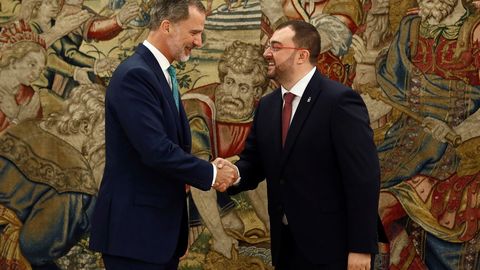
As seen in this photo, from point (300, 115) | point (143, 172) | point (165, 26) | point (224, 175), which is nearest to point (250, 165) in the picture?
point (224, 175)

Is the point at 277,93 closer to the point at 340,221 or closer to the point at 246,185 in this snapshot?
the point at 246,185

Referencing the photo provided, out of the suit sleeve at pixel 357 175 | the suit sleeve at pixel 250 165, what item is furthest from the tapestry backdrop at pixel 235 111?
the suit sleeve at pixel 357 175

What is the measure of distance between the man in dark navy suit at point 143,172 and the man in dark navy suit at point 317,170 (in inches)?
18.9

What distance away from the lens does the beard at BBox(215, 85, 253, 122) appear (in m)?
5.55

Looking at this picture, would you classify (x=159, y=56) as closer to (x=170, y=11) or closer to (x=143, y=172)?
(x=170, y=11)

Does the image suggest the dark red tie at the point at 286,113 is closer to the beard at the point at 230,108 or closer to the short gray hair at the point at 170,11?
the short gray hair at the point at 170,11

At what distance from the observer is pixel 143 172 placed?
12.0 feet

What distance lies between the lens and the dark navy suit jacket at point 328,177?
377cm

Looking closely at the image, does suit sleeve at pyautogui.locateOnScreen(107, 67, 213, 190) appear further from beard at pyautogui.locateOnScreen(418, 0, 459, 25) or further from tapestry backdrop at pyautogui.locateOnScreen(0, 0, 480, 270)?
beard at pyautogui.locateOnScreen(418, 0, 459, 25)

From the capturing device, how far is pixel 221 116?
5.57 metres

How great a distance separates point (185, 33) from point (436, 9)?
7.36ft

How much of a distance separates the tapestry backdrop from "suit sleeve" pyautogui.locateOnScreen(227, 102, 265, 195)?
1.09m

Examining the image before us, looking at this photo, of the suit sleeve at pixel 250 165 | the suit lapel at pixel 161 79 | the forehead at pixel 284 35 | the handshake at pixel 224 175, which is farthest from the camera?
the suit sleeve at pixel 250 165

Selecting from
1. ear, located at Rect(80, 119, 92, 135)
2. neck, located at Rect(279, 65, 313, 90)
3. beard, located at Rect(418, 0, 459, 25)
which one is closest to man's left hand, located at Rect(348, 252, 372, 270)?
neck, located at Rect(279, 65, 313, 90)
